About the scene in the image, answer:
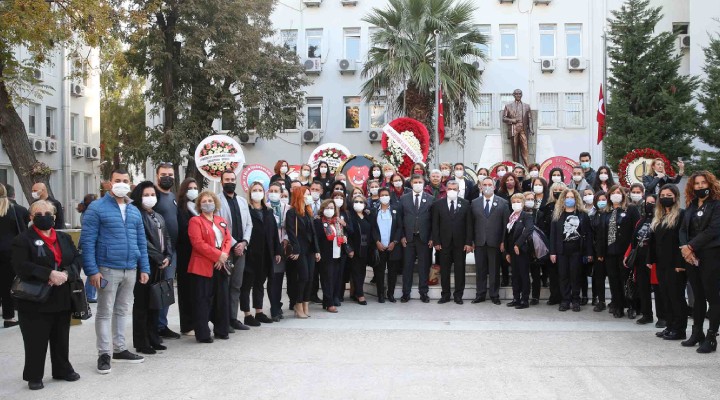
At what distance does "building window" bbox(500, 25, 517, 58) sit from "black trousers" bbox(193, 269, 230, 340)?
28889 mm

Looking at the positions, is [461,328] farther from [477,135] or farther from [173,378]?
[477,135]

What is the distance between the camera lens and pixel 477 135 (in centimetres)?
3659

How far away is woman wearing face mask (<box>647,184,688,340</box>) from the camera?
973 cm

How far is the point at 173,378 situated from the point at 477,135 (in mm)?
30113

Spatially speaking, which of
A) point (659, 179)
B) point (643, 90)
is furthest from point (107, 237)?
→ point (643, 90)

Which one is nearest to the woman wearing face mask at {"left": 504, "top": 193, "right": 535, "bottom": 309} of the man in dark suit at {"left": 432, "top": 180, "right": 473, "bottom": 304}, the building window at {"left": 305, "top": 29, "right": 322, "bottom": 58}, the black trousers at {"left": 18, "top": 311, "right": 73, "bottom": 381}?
the man in dark suit at {"left": 432, "top": 180, "right": 473, "bottom": 304}

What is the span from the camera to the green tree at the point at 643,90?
2906 cm

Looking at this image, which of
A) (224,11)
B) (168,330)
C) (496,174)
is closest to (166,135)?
(224,11)

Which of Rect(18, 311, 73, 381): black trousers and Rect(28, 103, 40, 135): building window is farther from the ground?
Rect(28, 103, 40, 135): building window

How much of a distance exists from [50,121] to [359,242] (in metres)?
27.1

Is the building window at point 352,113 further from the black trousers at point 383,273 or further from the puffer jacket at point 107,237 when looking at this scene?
the puffer jacket at point 107,237

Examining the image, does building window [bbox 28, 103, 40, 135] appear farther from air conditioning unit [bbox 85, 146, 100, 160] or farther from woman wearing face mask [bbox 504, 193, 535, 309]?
woman wearing face mask [bbox 504, 193, 535, 309]

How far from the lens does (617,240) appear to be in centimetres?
1150

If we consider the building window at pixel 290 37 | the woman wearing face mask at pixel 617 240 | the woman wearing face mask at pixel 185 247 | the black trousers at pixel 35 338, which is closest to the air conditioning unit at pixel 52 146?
the building window at pixel 290 37
